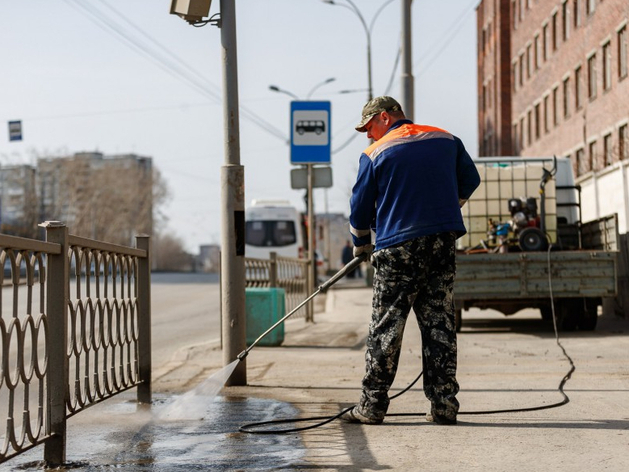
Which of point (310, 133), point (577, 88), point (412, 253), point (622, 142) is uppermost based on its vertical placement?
point (577, 88)

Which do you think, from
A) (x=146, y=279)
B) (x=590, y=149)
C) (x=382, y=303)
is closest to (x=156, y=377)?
(x=146, y=279)

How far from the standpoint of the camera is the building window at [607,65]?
39281 mm

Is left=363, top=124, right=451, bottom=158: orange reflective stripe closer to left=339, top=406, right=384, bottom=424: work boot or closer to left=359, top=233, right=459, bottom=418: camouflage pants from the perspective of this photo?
left=359, top=233, right=459, bottom=418: camouflage pants

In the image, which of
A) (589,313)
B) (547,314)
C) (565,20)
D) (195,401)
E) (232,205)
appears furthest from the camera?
(565,20)

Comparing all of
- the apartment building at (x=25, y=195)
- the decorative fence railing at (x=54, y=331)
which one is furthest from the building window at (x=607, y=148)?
the apartment building at (x=25, y=195)

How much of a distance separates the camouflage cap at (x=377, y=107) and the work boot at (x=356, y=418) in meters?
1.76

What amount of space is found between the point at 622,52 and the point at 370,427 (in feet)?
108

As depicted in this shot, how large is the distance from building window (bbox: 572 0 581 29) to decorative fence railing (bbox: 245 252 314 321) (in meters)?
26.7

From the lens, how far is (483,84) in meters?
68.7

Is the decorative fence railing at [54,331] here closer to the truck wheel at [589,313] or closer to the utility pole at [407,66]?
the utility pole at [407,66]

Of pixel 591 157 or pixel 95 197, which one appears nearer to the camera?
pixel 591 157

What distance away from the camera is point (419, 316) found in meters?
7.05

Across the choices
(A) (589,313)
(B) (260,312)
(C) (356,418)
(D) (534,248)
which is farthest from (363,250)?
(A) (589,313)

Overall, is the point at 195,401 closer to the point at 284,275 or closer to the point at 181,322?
the point at 284,275
